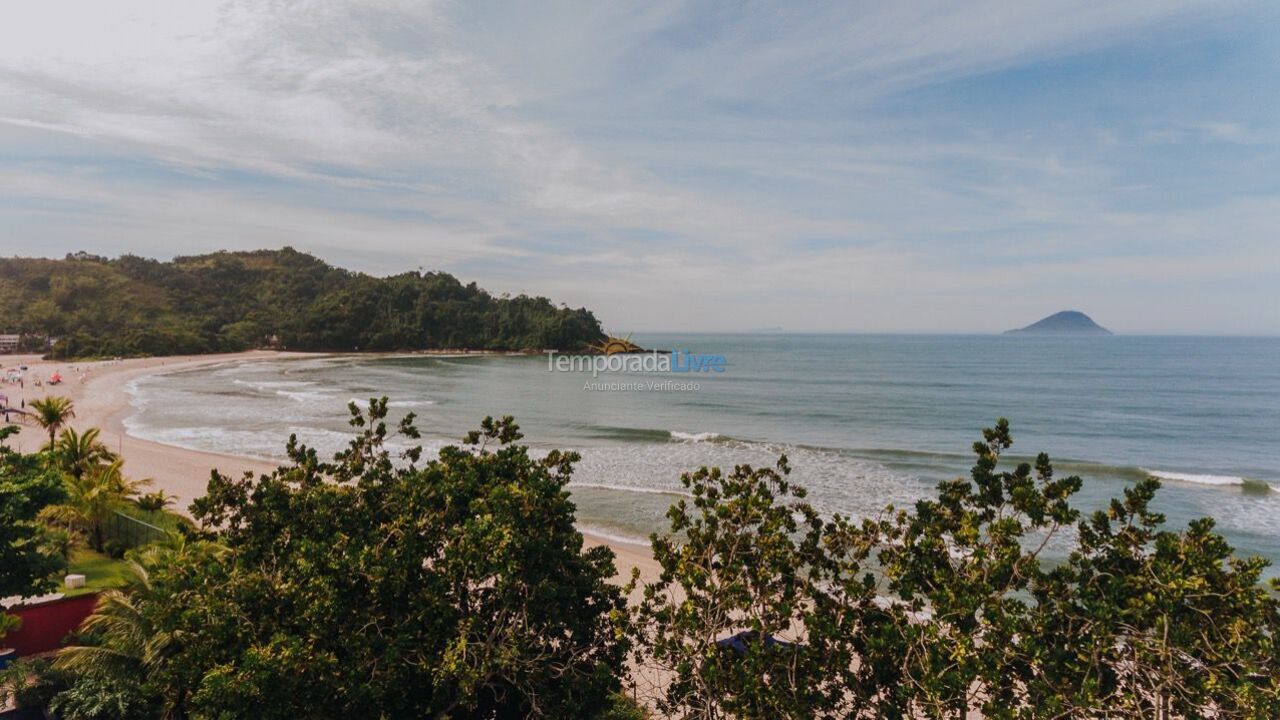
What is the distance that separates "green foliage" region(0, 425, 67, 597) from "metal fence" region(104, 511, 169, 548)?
3754 mm

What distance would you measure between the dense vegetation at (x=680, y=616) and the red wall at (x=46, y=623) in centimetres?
249

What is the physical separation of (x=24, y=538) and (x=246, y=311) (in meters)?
135

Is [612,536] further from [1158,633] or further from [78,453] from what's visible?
[1158,633]

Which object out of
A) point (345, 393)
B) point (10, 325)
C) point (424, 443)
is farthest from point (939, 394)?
point (10, 325)

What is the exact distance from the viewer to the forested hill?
96.1m

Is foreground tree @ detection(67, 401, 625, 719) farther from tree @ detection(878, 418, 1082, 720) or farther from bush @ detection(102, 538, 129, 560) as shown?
bush @ detection(102, 538, 129, 560)

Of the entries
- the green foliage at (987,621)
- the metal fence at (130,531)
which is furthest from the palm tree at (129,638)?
the green foliage at (987,621)

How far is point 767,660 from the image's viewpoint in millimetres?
7145

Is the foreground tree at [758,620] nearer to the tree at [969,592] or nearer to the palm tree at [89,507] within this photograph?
the tree at [969,592]

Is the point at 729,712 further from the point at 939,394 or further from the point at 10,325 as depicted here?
the point at 10,325

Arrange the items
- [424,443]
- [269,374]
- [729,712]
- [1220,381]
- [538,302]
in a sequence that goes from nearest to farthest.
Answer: [729,712] → [424,443] → [1220,381] → [269,374] → [538,302]

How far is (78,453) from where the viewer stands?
19.2 metres

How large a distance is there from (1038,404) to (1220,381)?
3312 centimetres

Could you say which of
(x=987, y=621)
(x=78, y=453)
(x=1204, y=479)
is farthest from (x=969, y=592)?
(x=1204, y=479)
